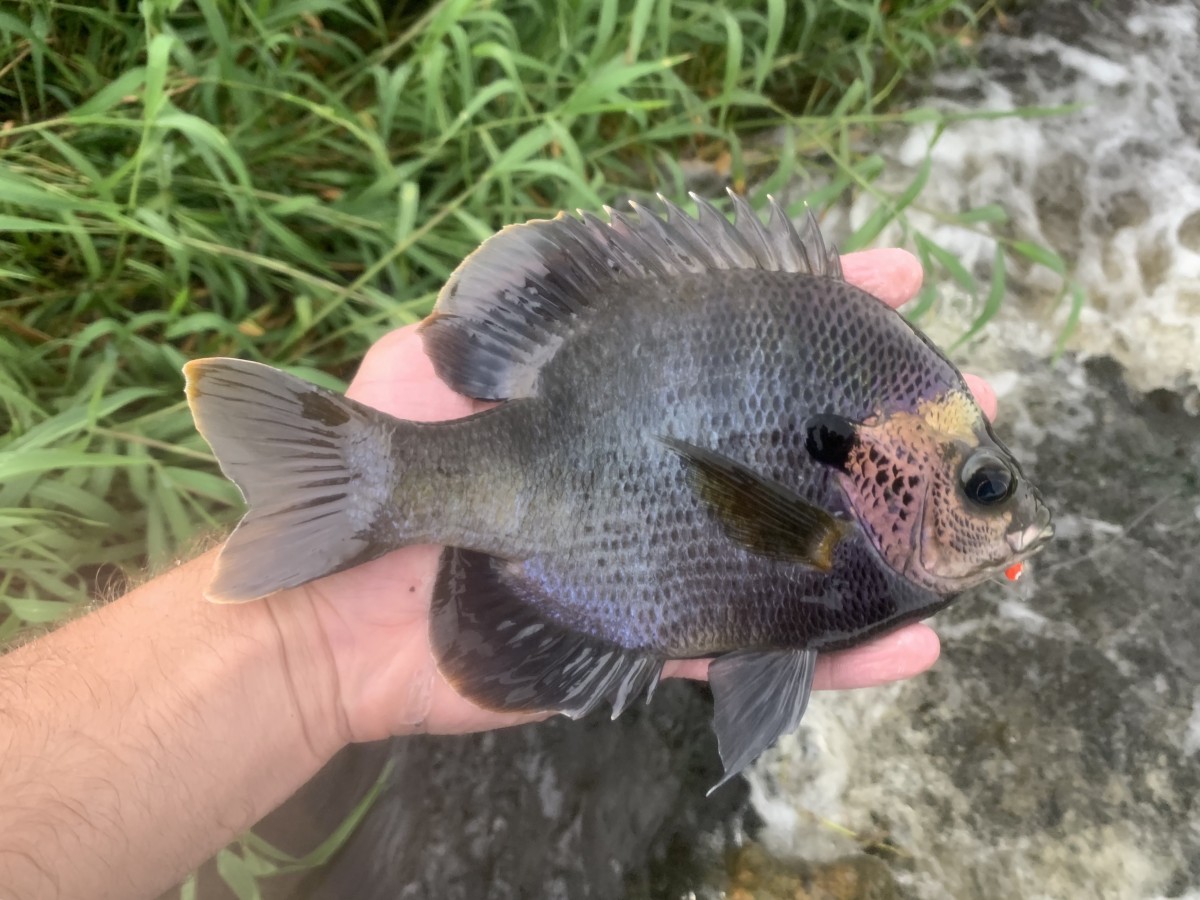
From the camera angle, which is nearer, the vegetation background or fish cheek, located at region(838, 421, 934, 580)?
fish cheek, located at region(838, 421, 934, 580)

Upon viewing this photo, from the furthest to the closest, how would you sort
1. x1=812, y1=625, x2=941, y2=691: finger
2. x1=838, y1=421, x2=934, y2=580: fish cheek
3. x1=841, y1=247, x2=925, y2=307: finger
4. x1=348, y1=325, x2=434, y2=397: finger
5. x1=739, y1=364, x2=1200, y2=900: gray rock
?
x1=739, y1=364, x2=1200, y2=900: gray rock < x1=841, y1=247, x2=925, y2=307: finger < x1=348, y1=325, x2=434, y2=397: finger < x1=812, y1=625, x2=941, y2=691: finger < x1=838, y1=421, x2=934, y2=580: fish cheek

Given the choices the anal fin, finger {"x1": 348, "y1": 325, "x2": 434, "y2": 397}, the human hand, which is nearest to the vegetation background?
finger {"x1": 348, "y1": 325, "x2": 434, "y2": 397}

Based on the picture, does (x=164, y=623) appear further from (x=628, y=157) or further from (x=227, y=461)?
(x=628, y=157)

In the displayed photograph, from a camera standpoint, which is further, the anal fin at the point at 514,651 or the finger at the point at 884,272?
the finger at the point at 884,272

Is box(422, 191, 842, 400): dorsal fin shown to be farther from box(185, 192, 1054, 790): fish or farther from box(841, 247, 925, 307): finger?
box(841, 247, 925, 307): finger

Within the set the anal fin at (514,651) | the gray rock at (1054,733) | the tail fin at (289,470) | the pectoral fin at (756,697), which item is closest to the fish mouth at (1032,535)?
the pectoral fin at (756,697)

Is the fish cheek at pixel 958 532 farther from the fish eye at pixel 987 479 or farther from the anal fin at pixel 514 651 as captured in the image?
the anal fin at pixel 514 651

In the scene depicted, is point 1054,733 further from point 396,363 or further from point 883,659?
point 396,363
